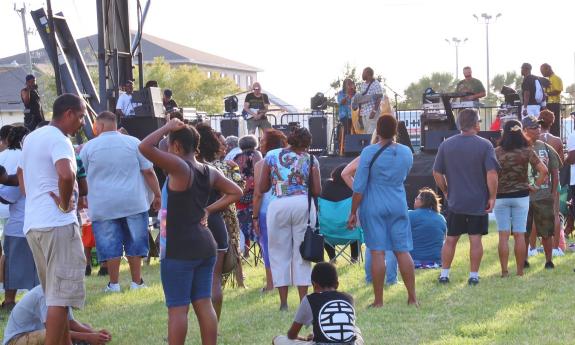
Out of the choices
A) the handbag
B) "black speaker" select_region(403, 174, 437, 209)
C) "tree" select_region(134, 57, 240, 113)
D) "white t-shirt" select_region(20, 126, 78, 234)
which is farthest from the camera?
"tree" select_region(134, 57, 240, 113)

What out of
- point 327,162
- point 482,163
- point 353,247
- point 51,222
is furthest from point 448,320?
point 327,162

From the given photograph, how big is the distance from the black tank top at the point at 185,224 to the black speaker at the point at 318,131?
15.8m

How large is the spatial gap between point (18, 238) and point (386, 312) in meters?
3.52

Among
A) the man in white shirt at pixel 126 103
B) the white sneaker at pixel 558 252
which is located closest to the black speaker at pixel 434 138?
the man in white shirt at pixel 126 103

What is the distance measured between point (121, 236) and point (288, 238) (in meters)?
2.35

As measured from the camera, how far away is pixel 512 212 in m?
10.7

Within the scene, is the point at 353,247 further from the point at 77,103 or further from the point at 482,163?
the point at 77,103

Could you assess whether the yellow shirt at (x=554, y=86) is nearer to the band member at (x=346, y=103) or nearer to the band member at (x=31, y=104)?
the band member at (x=346, y=103)

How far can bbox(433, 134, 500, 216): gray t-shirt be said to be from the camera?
9867 mm

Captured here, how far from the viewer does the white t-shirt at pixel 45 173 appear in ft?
21.2

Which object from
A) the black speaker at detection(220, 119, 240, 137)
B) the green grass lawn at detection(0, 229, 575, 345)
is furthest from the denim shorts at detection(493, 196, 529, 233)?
the black speaker at detection(220, 119, 240, 137)

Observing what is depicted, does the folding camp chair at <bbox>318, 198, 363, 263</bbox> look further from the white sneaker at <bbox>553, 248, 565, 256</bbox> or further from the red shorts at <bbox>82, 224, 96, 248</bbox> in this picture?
the red shorts at <bbox>82, 224, 96, 248</bbox>

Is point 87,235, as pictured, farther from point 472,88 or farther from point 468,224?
point 472,88

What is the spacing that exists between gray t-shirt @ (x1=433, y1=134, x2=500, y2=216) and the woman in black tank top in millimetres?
4012
